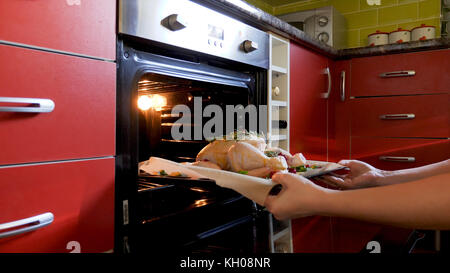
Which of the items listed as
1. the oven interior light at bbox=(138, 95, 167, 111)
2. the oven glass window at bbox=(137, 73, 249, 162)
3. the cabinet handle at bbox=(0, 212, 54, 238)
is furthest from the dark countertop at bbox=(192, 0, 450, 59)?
the cabinet handle at bbox=(0, 212, 54, 238)

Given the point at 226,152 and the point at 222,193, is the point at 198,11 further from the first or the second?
the point at 222,193

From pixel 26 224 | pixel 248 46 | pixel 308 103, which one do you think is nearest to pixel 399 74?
pixel 308 103

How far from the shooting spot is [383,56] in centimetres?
193

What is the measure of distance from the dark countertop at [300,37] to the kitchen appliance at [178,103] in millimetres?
36

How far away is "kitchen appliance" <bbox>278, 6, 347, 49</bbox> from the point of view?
7.81 ft

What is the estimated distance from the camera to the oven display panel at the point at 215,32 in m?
1.08

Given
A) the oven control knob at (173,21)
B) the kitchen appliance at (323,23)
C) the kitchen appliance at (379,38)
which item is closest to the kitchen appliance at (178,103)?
the oven control knob at (173,21)

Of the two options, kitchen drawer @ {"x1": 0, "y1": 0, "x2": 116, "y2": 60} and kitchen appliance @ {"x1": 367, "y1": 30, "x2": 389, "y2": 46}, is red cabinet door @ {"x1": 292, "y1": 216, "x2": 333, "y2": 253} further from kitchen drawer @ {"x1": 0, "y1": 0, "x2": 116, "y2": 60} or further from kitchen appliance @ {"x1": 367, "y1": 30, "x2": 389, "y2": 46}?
kitchen appliance @ {"x1": 367, "y1": 30, "x2": 389, "y2": 46}

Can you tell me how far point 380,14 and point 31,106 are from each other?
2643mm

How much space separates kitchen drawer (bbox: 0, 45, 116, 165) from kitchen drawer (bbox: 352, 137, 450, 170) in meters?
1.61

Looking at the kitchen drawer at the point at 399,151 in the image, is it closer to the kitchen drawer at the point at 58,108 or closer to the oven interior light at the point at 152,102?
the oven interior light at the point at 152,102

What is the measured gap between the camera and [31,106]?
2.17ft

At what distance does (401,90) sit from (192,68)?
1359 millimetres

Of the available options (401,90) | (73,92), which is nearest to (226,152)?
(73,92)
